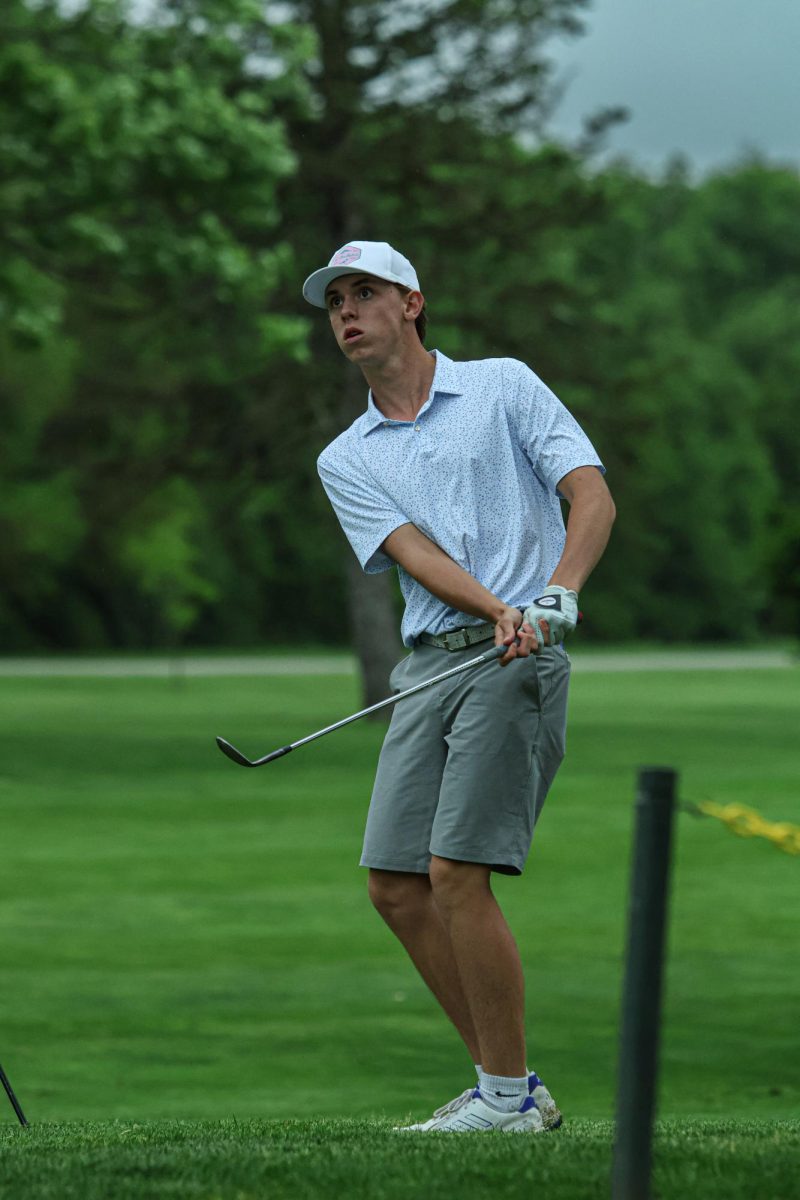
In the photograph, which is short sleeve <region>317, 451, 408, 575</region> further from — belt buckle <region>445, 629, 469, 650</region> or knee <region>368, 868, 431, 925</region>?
knee <region>368, 868, 431, 925</region>

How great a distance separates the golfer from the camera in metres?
5.14

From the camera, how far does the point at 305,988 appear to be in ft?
33.2

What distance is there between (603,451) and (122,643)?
115 feet

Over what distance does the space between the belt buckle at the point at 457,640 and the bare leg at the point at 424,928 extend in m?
0.56

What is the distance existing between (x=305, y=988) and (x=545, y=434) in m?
5.34

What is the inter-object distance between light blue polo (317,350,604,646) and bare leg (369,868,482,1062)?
2.00 feet

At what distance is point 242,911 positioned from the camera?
41.3 ft

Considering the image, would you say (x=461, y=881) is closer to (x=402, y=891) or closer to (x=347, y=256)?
(x=402, y=891)

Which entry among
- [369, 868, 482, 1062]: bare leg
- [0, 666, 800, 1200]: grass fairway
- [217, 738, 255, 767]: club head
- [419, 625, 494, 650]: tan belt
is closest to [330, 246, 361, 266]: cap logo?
[419, 625, 494, 650]: tan belt

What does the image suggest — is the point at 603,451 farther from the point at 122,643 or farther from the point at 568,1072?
the point at 122,643

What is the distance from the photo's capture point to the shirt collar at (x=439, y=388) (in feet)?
17.8

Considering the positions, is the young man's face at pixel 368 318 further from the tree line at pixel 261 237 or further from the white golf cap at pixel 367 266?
the tree line at pixel 261 237

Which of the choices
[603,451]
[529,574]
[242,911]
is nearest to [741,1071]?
[529,574]

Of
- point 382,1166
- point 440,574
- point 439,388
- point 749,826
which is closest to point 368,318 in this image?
point 439,388
